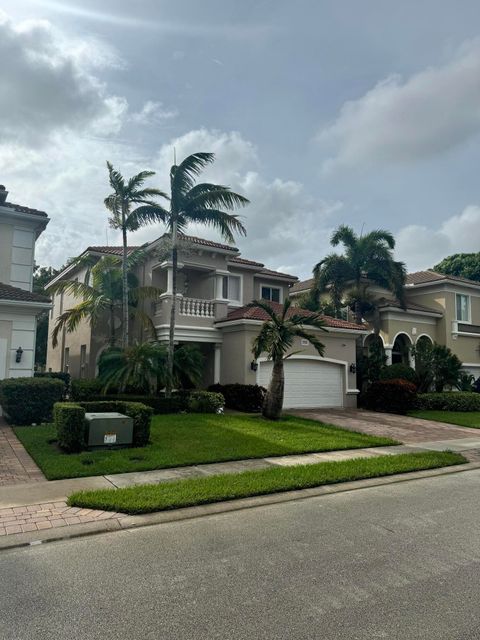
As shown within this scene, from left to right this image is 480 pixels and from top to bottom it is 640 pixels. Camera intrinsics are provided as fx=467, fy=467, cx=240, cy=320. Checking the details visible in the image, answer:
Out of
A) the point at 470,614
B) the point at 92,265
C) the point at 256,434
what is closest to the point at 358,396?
the point at 256,434

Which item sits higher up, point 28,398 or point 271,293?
point 271,293

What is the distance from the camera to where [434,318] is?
2809 centimetres

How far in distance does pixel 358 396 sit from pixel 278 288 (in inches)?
284

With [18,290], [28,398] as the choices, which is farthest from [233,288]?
[28,398]

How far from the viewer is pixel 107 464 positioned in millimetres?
8422

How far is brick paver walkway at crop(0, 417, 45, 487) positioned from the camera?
7.61m

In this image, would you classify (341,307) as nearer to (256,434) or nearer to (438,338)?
(438,338)

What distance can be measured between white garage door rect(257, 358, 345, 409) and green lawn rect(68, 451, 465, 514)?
30.5 feet

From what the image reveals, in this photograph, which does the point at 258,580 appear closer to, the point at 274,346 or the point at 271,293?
the point at 274,346

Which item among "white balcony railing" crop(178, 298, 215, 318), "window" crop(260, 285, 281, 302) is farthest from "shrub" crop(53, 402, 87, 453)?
"window" crop(260, 285, 281, 302)

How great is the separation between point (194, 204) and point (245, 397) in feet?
23.7

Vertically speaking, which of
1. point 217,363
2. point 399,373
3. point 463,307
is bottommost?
point 399,373

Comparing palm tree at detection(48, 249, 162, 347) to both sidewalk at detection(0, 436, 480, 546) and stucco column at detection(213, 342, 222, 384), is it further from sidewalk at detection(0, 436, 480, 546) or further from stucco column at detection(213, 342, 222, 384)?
sidewalk at detection(0, 436, 480, 546)

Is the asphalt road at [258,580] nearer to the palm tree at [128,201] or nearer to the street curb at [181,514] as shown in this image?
the street curb at [181,514]
